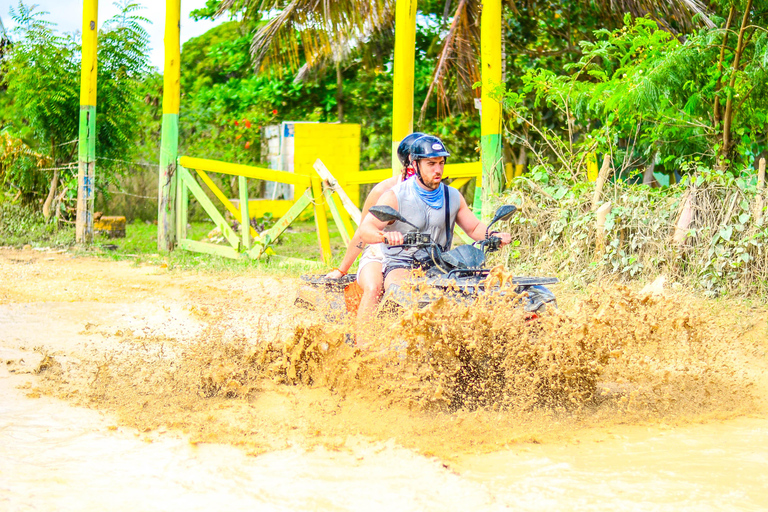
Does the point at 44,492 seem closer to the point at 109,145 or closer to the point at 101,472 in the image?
the point at 101,472

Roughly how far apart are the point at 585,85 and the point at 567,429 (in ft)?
17.2

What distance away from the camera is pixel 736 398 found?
4.69 m

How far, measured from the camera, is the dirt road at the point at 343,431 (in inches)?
129

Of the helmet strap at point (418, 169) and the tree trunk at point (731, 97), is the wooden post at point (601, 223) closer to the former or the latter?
the tree trunk at point (731, 97)

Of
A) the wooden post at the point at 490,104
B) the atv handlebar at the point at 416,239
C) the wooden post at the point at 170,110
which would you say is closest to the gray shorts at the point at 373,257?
the atv handlebar at the point at 416,239

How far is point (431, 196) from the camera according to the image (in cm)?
475

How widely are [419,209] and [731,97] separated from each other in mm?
4071

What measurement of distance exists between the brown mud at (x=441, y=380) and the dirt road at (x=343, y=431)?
0.02 m

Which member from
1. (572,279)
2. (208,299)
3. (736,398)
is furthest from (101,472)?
(572,279)

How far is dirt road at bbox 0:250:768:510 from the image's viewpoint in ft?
10.8

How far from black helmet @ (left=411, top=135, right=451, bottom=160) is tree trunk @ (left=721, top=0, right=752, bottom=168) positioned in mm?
3749

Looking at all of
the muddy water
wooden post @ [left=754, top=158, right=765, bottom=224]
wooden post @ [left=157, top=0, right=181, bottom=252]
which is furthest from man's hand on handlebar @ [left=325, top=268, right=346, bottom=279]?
wooden post @ [left=157, top=0, right=181, bottom=252]

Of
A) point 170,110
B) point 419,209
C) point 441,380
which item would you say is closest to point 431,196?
point 419,209

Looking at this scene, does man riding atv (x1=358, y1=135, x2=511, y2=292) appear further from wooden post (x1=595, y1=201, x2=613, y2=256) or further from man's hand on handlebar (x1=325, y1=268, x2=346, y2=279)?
wooden post (x1=595, y1=201, x2=613, y2=256)
